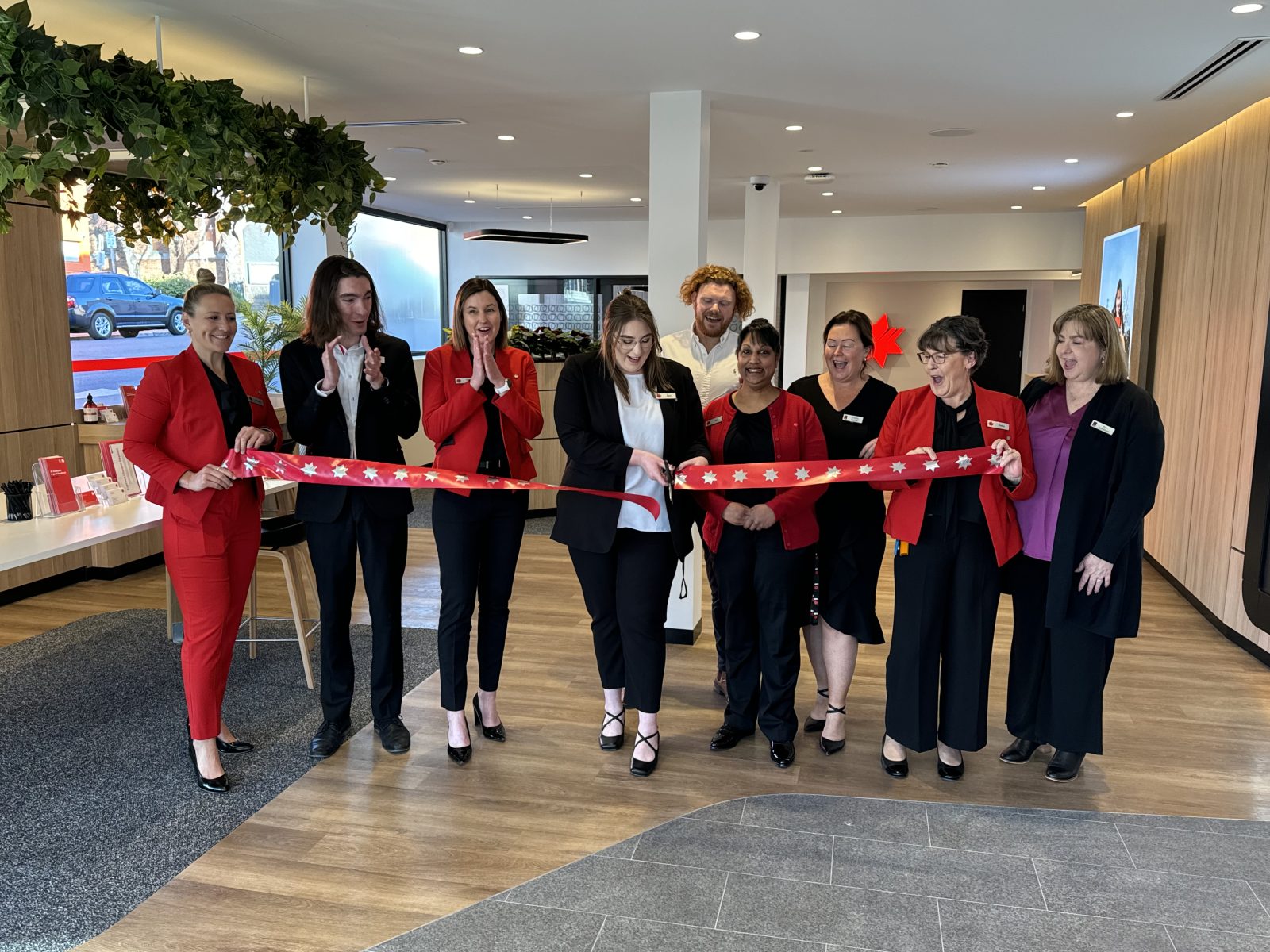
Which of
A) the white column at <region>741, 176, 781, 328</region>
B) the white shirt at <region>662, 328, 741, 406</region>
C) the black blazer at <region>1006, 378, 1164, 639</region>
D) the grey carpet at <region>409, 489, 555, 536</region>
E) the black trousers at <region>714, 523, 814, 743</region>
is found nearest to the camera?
the black blazer at <region>1006, 378, 1164, 639</region>

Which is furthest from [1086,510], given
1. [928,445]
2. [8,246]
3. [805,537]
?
[8,246]

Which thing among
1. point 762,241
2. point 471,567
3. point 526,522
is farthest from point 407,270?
point 471,567

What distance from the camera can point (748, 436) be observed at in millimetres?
3502

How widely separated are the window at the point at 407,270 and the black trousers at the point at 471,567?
8664 mm

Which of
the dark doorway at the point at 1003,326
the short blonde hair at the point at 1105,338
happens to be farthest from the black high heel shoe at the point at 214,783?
the dark doorway at the point at 1003,326

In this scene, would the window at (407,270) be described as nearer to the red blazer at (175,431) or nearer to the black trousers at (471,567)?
the red blazer at (175,431)

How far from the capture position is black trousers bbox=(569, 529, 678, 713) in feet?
11.3

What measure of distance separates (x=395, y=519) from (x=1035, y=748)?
8.62 feet

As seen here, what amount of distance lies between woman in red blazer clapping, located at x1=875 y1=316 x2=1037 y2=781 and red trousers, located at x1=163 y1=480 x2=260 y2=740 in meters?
2.32

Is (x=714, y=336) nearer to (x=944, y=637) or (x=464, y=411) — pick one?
(x=464, y=411)

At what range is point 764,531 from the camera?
352 cm

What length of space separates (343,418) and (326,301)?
1.38 ft

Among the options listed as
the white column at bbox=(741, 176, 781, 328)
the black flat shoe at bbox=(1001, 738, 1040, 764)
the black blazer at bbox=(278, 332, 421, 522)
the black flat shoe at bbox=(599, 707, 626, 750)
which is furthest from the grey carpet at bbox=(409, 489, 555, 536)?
the black flat shoe at bbox=(1001, 738, 1040, 764)

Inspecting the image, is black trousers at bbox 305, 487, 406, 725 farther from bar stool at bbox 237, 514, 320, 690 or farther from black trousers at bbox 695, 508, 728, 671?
black trousers at bbox 695, 508, 728, 671
